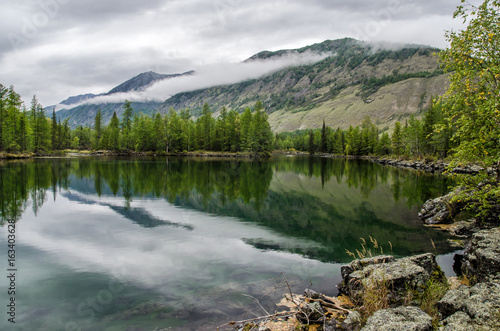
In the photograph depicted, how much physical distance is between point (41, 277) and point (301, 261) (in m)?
11.4

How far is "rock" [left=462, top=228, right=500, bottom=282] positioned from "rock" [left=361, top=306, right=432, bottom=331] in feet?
14.3

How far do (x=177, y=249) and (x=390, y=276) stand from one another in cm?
1077

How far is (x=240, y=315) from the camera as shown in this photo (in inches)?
372

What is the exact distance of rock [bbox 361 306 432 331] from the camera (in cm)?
646

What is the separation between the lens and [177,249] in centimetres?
1611

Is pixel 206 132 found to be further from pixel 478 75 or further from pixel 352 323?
pixel 352 323

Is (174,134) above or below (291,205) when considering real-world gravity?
above

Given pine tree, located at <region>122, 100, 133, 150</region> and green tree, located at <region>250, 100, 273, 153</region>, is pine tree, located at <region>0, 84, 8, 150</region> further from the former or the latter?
green tree, located at <region>250, 100, 273, 153</region>

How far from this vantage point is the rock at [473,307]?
6340mm

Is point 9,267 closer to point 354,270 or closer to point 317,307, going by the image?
point 317,307

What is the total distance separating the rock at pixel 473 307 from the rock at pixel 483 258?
228 centimetres

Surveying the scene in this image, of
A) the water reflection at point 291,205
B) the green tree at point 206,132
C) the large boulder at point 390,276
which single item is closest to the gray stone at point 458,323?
the large boulder at point 390,276
